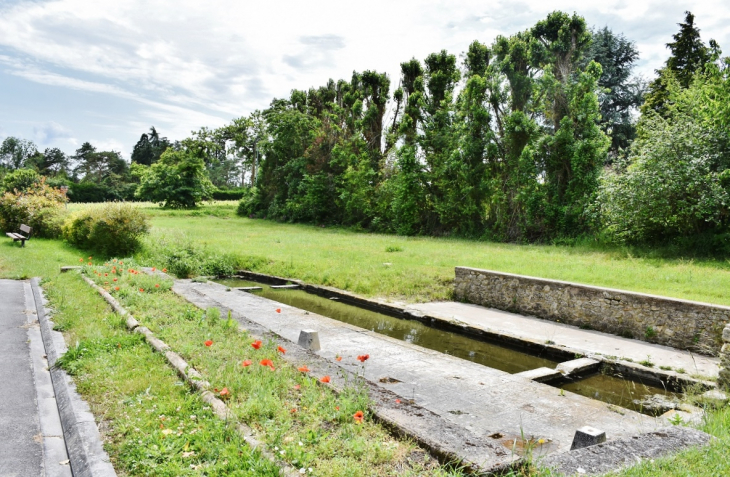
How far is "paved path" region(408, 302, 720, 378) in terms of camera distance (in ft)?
22.0

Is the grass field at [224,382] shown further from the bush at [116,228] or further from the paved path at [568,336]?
the bush at [116,228]

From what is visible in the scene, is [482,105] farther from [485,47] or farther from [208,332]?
[208,332]

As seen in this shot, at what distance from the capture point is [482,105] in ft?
70.9

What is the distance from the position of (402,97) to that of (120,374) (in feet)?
83.2

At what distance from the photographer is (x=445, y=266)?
13.2 metres

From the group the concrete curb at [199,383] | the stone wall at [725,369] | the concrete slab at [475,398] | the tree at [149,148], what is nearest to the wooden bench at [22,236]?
the concrete curb at [199,383]

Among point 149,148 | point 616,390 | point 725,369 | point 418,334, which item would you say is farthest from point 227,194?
point 725,369

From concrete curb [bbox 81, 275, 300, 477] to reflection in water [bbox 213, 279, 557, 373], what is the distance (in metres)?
4.24

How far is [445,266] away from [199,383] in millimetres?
9616

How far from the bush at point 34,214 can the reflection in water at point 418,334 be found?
11.5 meters

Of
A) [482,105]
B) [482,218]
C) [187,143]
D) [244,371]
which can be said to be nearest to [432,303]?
[244,371]

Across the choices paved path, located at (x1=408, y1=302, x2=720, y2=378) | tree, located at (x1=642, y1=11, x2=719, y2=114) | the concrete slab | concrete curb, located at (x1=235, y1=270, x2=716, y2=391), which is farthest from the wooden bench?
tree, located at (x1=642, y1=11, x2=719, y2=114)

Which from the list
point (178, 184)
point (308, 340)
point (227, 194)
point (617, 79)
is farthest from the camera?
point (227, 194)

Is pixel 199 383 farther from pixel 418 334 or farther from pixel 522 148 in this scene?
pixel 522 148
